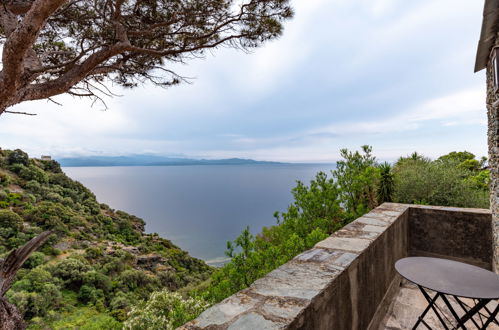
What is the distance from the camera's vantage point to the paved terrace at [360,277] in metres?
1.09

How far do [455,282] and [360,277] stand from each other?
56 cm

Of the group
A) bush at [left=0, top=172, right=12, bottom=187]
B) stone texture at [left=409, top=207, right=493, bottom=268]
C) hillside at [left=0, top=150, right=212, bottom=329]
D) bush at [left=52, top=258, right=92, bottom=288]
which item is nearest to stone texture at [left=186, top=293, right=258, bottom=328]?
stone texture at [left=409, top=207, right=493, bottom=268]

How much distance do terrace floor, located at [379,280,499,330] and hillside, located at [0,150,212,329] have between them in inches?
527

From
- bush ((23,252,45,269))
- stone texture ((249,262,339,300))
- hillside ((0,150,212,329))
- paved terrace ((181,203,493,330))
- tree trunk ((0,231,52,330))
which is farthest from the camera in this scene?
bush ((23,252,45,269))

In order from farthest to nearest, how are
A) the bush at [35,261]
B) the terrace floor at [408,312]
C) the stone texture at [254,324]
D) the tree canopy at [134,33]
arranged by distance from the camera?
1. the bush at [35,261]
2. the tree canopy at [134,33]
3. the terrace floor at [408,312]
4. the stone texture at [254,324]

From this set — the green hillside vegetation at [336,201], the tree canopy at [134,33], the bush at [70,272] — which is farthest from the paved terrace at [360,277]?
the bush at [70,272]

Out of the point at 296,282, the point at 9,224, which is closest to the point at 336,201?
the point at 296,282

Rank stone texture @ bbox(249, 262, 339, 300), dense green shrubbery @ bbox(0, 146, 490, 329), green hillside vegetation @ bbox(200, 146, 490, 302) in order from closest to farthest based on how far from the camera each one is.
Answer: stone texture @ bbox(249, 262, 339, 300), green hillside vegetation @ bbox(200, 146, 490, 302), dense green shrubbery @ bbox(0, 146, 490, 329)

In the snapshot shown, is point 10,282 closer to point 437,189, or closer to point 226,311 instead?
point 226,311

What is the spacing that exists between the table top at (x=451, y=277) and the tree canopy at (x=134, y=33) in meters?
4.33

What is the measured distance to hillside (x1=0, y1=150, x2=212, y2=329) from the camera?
53.0ft

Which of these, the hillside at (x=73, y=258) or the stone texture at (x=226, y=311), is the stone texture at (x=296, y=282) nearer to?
the stone texture at (x=226, y=311)

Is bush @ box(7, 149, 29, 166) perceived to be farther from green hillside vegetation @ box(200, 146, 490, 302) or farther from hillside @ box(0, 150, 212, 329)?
green hillside vegetation @ box(200, 146, 490, 302)

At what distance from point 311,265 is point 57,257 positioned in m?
28.3
